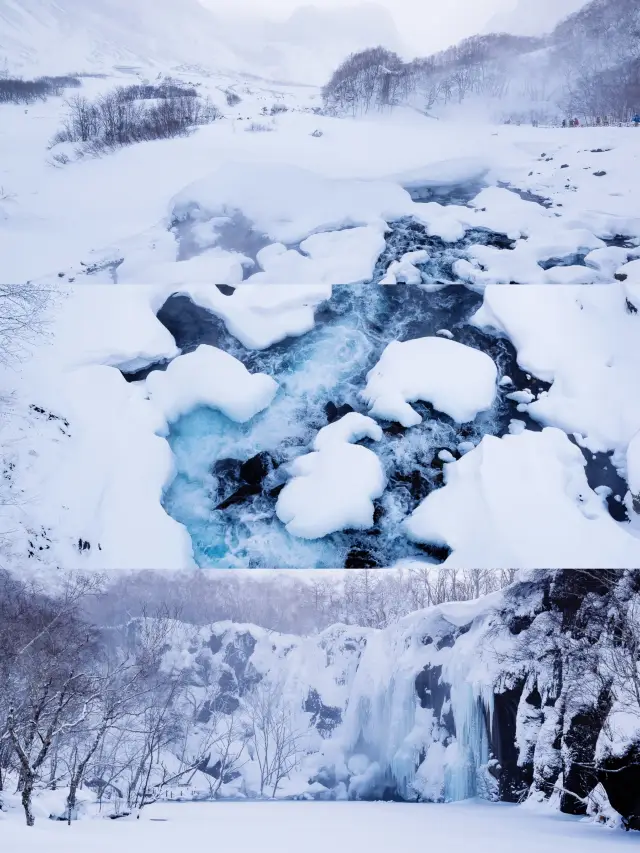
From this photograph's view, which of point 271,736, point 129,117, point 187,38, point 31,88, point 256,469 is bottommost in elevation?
point 271,736

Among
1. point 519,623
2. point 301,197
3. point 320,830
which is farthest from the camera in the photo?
point 519,623

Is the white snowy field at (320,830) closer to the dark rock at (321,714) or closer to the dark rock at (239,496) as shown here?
the dark rock at (321,714)

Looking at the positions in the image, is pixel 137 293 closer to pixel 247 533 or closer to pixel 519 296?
pixel 247 533

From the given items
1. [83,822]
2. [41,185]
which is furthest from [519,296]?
[83,822]

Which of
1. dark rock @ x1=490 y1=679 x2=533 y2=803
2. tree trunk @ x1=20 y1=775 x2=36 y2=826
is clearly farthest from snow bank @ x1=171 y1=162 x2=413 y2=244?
dark rock @ x1=490 y1=679 x2=533 y2=803

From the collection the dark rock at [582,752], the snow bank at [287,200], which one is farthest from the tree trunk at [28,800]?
the dark rock at [582,752]

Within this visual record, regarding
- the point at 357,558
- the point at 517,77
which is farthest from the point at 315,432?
the point at 517,77

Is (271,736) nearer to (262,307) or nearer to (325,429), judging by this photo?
(325,429)
